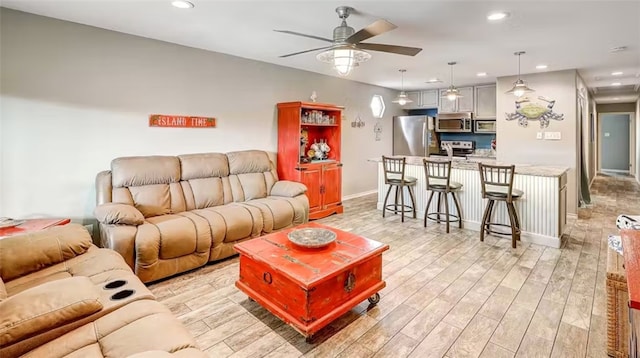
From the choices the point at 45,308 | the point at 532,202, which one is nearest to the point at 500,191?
the point at 532,202

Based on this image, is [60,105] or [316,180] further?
[316,180]

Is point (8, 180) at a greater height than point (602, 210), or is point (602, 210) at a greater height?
point (8, 180)

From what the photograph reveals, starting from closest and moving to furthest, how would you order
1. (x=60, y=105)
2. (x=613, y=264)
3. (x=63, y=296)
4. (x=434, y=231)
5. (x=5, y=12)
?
(x=63, y=296) < (x=613, y=264) < (x=5, y=12) < (x=60, y=105) < (x=434, y=231)

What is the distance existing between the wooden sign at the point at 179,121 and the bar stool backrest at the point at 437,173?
3.12 m

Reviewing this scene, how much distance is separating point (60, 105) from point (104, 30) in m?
0.95

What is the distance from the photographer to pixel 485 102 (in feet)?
22.6

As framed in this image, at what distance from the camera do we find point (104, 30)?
11.5 feet

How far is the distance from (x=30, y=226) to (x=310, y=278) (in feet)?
8.37

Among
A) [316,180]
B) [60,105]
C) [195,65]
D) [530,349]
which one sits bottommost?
[530,349]

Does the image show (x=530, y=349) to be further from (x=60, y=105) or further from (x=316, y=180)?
(x=60, y=105)

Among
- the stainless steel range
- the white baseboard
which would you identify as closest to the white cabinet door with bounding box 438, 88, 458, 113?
the stainless steel range

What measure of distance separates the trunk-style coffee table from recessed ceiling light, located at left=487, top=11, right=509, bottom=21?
2387 millimetres

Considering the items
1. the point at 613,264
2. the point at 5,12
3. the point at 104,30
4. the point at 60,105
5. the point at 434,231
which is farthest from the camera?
the point at 434,231

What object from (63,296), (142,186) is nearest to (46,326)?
(63,296)
